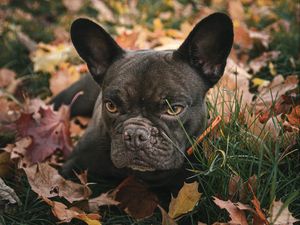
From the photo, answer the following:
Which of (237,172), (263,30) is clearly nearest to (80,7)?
(263,30)

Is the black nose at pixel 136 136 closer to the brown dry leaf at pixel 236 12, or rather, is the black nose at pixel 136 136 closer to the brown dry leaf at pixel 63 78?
the brown dry leaf at pixel 63 78

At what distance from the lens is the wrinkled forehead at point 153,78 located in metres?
3.18

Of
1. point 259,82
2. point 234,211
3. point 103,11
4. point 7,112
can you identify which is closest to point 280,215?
point 234,211

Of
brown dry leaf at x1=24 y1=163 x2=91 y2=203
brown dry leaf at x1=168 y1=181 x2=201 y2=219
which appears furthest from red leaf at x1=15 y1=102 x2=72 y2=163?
brown dry leaf at x1=168 y1=181 x2=201 y2=219

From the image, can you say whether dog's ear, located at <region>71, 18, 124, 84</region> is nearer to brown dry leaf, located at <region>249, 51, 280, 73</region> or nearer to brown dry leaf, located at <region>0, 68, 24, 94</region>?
brown dry leaf, located at <region>0, 68, 24, 94</region>

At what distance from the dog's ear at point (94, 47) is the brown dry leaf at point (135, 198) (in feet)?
2.43

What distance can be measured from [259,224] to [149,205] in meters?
0.75

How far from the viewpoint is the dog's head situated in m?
3.06

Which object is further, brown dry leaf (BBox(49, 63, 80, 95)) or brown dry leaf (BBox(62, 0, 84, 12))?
brown dry leaf (BBox(62, 0, 84, 12))

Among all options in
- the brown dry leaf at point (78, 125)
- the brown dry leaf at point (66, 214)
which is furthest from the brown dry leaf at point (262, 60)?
the brown dry leaf at point (66, 214)

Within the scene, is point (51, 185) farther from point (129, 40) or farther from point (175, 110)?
point (129, 40)

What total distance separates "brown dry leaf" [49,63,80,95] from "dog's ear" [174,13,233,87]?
1975mm

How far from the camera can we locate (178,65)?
335 centimetres

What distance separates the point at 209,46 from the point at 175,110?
0.51 metres
